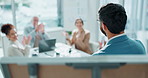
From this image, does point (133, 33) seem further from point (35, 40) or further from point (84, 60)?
point (84, 60)

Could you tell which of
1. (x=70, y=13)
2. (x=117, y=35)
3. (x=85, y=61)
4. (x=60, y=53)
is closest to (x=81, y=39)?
(x=60, y=53)

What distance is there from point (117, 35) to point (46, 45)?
237 centimetres

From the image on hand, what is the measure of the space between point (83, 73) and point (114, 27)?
631mm

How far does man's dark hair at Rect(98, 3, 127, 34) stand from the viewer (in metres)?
1.29

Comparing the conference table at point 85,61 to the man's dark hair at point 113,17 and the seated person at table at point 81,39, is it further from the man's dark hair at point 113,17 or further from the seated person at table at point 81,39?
the seated person at table at point 81,39

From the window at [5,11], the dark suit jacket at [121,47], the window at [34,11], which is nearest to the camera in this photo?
the dark suit jacket at [121,47]

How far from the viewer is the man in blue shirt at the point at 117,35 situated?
1276 mm

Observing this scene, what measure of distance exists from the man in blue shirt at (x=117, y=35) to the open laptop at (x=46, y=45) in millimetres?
2268

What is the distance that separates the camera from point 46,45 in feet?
11.7

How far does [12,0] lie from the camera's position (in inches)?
199

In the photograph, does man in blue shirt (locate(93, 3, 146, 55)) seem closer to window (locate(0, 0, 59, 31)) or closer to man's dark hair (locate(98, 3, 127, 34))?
man's dark hair (locate(98, 3, 127, 34))

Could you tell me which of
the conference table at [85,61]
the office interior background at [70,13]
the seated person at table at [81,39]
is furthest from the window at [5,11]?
the conference table at [85,61]

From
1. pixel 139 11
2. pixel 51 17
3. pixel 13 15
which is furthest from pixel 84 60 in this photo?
pixel 51 17

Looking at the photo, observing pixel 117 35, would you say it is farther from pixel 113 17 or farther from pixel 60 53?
pixel 60 53
